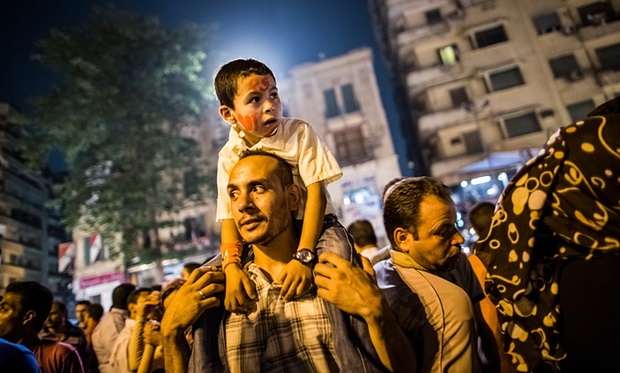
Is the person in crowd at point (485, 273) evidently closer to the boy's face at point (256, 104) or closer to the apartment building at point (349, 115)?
the boy's face at point (256, 104)

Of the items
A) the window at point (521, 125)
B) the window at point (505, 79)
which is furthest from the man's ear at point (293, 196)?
the window at point (505, 79)

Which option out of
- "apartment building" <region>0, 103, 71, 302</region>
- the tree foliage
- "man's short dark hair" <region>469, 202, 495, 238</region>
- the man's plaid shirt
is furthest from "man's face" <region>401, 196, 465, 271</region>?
"apartment building" <region>0, 103, 71, 302</region>

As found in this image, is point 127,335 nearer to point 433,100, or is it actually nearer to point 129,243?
point 129,243

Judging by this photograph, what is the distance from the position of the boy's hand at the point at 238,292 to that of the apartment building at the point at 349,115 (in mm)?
24392

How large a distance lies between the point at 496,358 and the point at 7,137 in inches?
1735

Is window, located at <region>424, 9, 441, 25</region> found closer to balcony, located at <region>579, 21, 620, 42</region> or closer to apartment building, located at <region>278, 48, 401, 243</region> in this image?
apartment building, located at <region>278, 48, 401, 243</region>

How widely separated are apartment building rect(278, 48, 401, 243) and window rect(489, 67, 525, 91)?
25.7ft

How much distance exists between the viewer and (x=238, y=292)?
2.00 meters

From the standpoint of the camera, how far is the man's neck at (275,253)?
7.69 feet

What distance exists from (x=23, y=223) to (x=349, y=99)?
110ft

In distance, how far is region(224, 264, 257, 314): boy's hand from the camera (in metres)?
2.00

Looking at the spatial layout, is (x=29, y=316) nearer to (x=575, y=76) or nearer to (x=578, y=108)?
(x=578, y=108)

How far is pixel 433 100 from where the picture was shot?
2630 cm

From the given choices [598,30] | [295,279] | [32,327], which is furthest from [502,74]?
[32,327]
